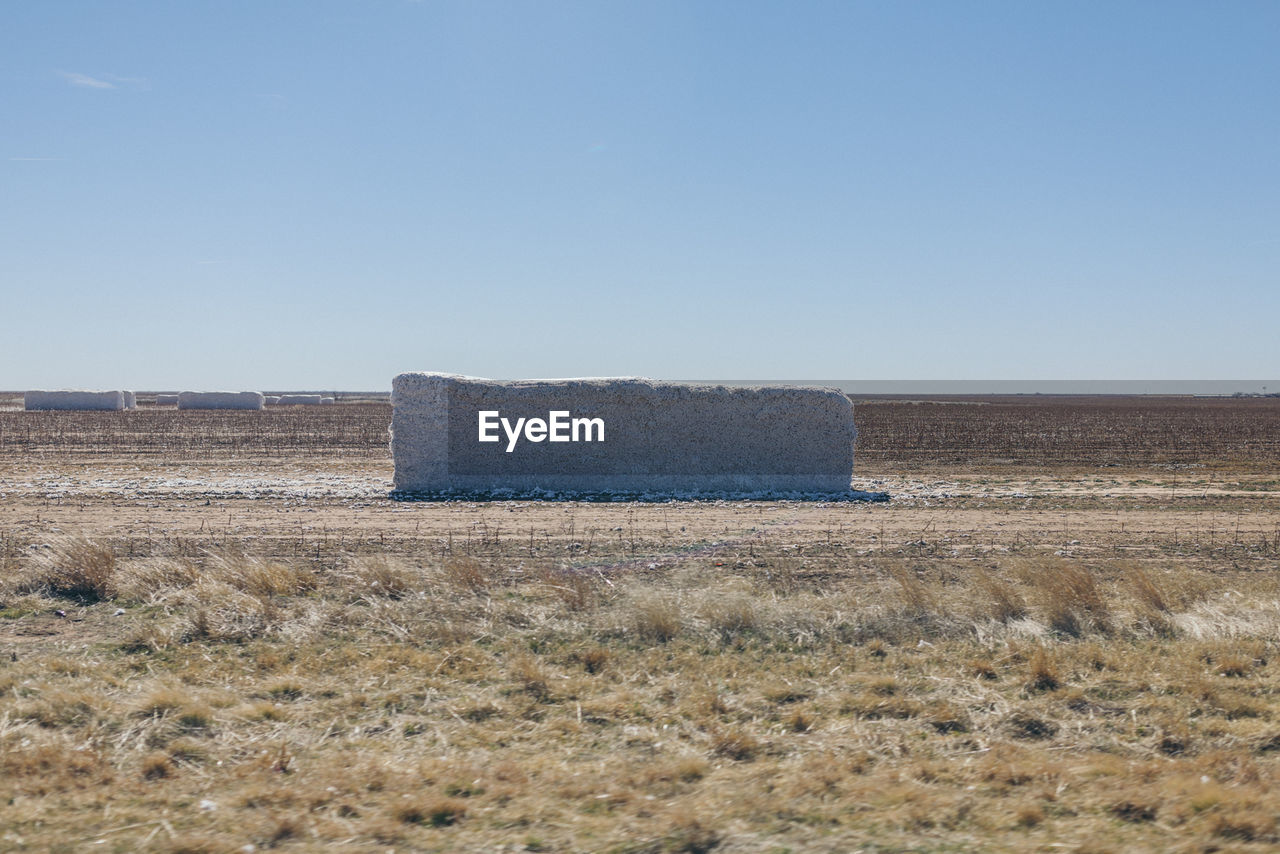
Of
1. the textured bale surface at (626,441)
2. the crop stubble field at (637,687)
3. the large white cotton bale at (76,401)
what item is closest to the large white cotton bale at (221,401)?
the large white cotton bale at (76,401)

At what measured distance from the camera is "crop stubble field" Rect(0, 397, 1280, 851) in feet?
15.5

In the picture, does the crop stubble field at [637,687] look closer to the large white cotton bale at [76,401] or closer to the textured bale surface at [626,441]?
the textured bale surface at [626,441]

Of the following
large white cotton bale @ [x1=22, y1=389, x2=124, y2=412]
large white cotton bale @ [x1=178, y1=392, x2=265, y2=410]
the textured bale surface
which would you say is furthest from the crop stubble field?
large white cotton bale @ [x1=178, y1=392, x2=265, y2=410]

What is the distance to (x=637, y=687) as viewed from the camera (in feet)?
22.4

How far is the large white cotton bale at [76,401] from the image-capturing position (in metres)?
60.4

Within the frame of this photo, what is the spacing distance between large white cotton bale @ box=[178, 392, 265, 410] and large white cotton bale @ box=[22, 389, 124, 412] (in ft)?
17.4

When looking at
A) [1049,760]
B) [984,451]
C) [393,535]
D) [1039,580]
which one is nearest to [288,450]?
[393,535]

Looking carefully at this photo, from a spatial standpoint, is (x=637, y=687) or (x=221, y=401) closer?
(x=637, y=687)

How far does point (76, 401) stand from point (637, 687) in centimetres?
6482

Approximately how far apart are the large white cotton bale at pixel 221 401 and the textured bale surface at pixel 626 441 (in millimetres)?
51031

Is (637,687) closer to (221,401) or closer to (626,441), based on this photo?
(626,441)

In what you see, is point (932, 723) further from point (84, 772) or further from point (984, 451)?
point (984, 451)

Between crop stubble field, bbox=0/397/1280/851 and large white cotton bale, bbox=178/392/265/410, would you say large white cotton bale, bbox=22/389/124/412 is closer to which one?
large white cotton bale, bbox=178/392/265/410

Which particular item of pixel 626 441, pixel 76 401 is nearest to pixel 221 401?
pixel 76 401
